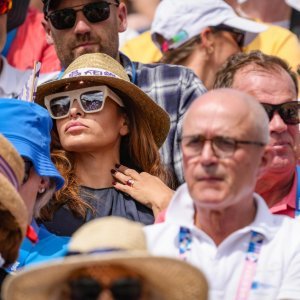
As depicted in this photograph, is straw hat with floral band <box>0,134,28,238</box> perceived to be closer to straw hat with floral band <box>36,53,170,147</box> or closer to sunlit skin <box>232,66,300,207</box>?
straw hat with floral band <box>36,53,170,147</box>

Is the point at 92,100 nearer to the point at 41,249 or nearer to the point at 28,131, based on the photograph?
the point at 28,131

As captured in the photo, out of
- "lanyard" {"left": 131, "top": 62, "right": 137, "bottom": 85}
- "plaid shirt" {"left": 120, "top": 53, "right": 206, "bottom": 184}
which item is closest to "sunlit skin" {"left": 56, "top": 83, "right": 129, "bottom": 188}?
"plaid shirt" {"left": 120, "top": 53, "right": 206, "bottom": 184}

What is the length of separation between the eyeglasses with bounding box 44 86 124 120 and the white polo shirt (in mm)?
1296

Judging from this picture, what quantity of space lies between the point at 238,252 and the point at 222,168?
1.05 ft

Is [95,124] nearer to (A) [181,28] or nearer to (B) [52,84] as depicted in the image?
(B) [52,84]

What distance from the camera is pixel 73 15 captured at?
6.19 m

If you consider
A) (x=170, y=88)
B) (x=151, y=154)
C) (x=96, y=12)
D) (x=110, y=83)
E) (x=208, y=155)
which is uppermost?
(x=208, y=155)

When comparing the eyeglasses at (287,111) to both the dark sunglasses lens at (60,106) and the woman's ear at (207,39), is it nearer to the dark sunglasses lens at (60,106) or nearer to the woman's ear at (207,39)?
the dark sunglasses lens at (60,106)

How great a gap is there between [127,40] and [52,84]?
259cm

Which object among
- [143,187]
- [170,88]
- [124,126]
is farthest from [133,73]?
[143,187]

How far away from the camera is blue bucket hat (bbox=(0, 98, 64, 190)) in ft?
15.9

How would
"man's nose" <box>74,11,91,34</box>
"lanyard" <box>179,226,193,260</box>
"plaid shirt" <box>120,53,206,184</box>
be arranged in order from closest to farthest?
"lanyard" <box>179,226,193,260</box>, "plaid shirt" <box>120,53,206,184</box>, "man's nose" <box>74,11,91,34</box>

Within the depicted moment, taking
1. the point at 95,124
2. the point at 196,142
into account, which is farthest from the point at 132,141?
the point at 196,142

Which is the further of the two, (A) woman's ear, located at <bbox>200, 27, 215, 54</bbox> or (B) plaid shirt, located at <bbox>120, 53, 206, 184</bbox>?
(A) woman's ear, located at <bbox>200, 27, 215, 54</bbox>
